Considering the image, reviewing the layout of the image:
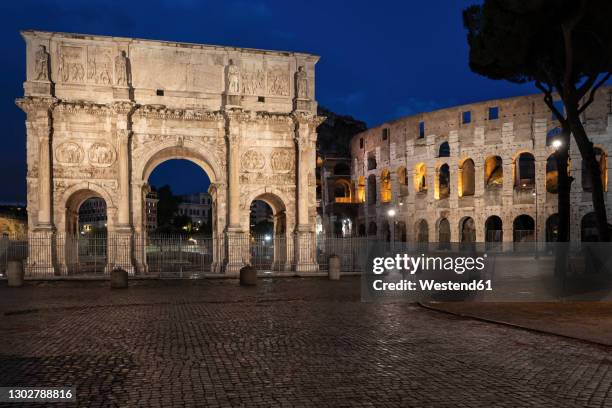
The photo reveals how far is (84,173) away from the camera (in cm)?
2208

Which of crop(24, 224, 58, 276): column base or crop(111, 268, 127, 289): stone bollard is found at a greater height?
crop(24, 224, 58, 276): column base

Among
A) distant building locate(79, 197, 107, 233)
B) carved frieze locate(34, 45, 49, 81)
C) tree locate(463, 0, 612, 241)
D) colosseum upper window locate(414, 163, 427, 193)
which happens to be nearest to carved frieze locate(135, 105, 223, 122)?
carved frieze locate(34, 45, 49, 81)

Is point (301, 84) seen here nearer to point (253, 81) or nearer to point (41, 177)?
point (253, 81)

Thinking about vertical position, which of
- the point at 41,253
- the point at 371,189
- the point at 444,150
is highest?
the point at 444,150

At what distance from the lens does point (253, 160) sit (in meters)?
23.7

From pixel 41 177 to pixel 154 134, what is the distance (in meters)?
4.82

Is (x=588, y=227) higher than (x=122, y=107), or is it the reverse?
(x=122, y=107)

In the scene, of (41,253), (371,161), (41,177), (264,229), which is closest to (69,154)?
(41,177)

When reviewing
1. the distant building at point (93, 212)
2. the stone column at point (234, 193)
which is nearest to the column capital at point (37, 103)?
the stone column at point (234, 193)

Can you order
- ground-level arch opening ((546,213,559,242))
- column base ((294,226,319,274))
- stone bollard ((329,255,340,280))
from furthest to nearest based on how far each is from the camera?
ground-level arch opening ((546,213,559,242)) < column base ((294,226,319,274)) < stone bollard ((329,255,340,280))

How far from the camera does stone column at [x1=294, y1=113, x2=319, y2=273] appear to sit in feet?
75.8

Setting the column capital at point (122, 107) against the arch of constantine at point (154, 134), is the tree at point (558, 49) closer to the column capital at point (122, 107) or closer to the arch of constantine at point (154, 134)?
the arch of constantine at point (154, 134)

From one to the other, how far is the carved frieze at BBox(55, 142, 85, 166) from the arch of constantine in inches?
1.7

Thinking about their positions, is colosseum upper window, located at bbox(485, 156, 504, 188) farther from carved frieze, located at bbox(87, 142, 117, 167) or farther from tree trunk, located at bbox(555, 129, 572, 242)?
carved frieze, located at bbox(87, 142, 117, 167)
